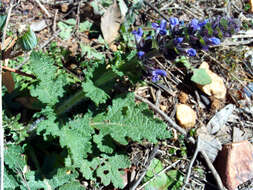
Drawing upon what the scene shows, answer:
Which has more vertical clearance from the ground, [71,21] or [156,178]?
[71,21]

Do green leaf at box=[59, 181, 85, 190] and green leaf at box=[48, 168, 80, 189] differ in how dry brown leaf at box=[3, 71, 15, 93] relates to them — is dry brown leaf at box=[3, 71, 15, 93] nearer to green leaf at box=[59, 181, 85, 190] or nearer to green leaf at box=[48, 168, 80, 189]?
green leaf at box=[48, 168, 80, 189]

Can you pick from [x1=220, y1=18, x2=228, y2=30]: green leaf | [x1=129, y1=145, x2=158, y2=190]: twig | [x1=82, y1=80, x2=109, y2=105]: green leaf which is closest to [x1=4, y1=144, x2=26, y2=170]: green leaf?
[x1=82, y1=80, x2=109, y2=105]: green leaf

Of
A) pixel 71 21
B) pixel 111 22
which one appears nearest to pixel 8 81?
pixel 71 21

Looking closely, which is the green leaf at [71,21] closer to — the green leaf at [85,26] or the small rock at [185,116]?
the green leaf at [85,26]

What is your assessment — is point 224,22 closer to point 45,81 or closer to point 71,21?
point 45,81

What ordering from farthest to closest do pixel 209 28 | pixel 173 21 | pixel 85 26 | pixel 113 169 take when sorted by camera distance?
pixel 85 26 → pixel 113 169 → pixel 173 21 → pixel 209 28

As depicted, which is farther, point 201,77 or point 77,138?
point 201,77

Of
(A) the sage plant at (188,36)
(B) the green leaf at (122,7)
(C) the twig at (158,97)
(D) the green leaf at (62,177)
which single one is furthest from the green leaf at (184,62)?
(D) the green leaf at (62,177)
